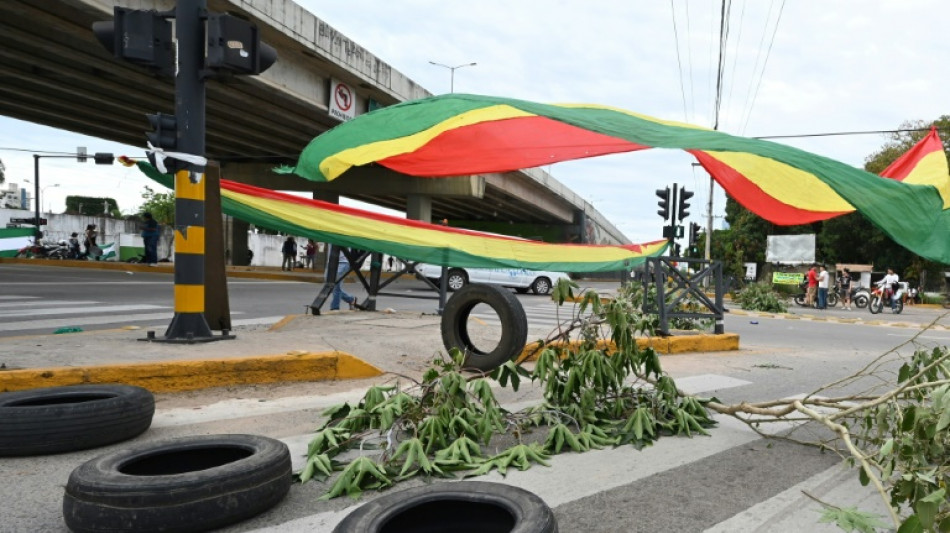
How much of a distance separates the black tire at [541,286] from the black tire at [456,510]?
22021 millimetres

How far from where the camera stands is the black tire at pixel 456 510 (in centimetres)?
229

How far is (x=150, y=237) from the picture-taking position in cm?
2445

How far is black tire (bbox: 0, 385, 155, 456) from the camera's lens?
3379 mm

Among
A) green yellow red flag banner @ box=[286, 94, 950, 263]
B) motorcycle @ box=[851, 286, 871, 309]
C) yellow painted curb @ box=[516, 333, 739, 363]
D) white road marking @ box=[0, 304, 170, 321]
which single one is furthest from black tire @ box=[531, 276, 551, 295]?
green yellow red flag banner @ box=[286, 94, 950, 263]

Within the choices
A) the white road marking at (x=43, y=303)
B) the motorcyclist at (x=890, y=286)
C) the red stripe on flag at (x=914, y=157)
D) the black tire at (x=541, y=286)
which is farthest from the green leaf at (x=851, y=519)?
the motorcyclist at (x=890, y=286)

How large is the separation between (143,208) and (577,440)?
8139 centimetres

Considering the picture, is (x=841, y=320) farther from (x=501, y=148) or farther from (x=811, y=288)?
(x=501, y=148)

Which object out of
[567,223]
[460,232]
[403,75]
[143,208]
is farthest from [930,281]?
[143,208]

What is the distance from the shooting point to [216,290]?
6.63 meters

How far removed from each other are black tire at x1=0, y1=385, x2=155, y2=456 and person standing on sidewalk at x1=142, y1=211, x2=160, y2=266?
20.0 metres

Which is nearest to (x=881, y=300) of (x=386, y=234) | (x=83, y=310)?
(x=386, y=234)

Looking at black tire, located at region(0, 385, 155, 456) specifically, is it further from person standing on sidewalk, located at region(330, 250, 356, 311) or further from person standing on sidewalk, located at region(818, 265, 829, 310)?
person standing on sidewalk, located at region(818, 265, 829, 310)

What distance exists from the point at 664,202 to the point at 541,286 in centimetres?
621

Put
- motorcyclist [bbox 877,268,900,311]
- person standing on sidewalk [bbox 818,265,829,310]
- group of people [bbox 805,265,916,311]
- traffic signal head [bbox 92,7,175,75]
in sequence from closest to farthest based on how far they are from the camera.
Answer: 1. traffic signal head [bbox 92,7,175,75]
2. motorcyclist [bbox 877,268,900,311]
3. group of people [bbox 805,265,916,311]
4. person standing on sidewalk [bbox 818,265,829,310]
